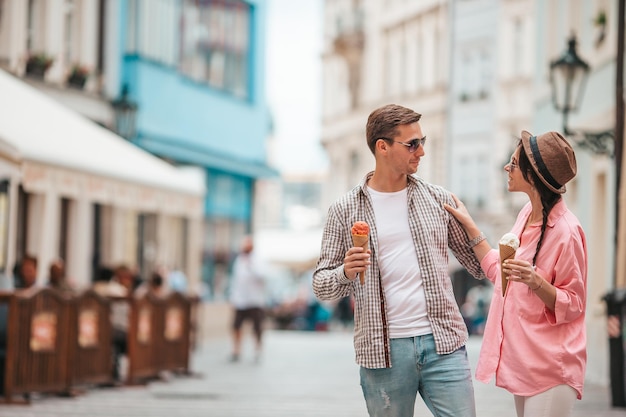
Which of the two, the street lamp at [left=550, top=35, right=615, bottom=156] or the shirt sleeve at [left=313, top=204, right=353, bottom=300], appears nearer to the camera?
the shirt sleeve at [left=313, top=204, right=353, bottom=300]

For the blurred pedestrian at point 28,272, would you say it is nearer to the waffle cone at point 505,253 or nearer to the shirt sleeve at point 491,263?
the shirt sleeve at point 491,263

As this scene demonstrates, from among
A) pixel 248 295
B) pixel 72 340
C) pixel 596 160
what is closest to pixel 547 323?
pixel 72 340

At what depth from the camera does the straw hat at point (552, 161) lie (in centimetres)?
551

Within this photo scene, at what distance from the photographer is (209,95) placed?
111 ft

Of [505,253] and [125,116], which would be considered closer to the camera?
[505,253]

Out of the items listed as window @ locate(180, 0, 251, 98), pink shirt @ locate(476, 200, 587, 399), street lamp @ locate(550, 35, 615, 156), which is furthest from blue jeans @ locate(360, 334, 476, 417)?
window @ locate(180, 0, 251, 98)

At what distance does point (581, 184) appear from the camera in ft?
73.9

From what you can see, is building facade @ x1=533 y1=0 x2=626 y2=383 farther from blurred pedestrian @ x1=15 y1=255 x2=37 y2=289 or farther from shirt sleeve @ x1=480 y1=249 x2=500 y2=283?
shirt sleeve @ x1=480 y1=249 x2=500 y2=283

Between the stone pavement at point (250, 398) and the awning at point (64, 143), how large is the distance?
86.6 inches

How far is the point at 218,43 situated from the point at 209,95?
1.43 meters

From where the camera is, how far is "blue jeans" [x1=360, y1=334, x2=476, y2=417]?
18.5ft

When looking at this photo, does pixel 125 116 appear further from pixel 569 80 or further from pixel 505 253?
pixel 505 253

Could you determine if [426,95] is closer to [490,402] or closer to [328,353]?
[328,353]

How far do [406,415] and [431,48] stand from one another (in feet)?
164
